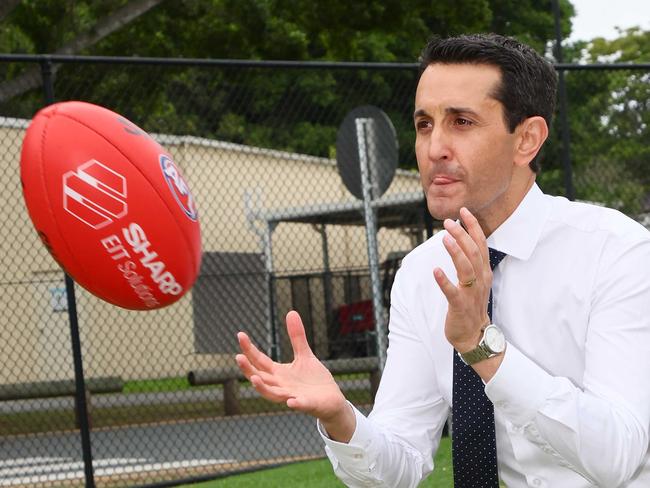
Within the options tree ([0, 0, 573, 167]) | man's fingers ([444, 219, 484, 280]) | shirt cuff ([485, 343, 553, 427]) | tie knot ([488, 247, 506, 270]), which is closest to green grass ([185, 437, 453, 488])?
tie knot ([488, 247, 506, 270])

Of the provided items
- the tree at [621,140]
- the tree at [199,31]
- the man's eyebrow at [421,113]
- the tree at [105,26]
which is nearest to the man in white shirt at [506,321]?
the man's eyebrow at [421,113]

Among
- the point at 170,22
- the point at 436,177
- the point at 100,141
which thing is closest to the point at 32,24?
the point at 170,22

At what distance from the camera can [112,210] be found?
457cm

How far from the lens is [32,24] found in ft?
49.3

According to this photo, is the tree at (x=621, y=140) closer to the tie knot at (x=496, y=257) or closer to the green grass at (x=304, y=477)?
the green grass at (x=304, y=477)

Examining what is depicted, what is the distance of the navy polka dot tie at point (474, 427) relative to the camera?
286cm

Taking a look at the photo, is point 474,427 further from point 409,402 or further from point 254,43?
point 254,43

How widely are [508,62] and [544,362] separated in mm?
755

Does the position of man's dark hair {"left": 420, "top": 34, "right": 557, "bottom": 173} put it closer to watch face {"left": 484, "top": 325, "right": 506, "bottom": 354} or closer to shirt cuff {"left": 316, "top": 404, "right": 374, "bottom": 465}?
watch face {"left": 484, "top": 325, "right": 506, "bottom": 354}

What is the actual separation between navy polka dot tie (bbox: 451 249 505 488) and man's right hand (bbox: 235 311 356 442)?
34cm

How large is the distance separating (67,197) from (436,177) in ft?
7.65

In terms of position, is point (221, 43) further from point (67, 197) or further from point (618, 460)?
point (618, 460)

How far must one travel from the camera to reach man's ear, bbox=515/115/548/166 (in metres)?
2.85

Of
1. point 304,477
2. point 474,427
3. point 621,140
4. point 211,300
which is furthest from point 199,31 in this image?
point 474,427
